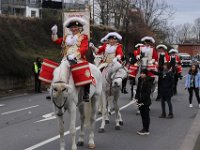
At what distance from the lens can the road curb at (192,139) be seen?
984cm

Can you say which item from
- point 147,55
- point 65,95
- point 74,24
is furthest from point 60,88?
point 147,55

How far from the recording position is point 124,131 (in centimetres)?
1195

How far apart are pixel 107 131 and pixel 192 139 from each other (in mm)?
2289

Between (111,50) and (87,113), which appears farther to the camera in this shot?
(111,50)

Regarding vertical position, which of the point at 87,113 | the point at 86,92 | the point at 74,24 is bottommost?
the point at 87,113

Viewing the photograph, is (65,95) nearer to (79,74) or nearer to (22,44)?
(79,74)

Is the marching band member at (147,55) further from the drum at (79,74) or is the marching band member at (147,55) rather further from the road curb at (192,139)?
the drum at (79,74)

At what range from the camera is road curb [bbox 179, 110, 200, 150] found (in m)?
9.84

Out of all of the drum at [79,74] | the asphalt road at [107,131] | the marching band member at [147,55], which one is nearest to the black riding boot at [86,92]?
the drum at [79,74]

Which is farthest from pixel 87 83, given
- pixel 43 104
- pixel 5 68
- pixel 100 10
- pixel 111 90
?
pixel 100 10

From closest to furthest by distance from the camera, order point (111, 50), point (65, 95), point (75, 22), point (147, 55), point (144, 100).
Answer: point (65, 95) < point (75, 22) < point (144, 100) < point (111, 50) < point (147, 55)

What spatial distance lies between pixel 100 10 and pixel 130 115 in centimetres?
4771

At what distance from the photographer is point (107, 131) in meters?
11.8

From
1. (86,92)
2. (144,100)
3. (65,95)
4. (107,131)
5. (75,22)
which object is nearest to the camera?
(65,95)
